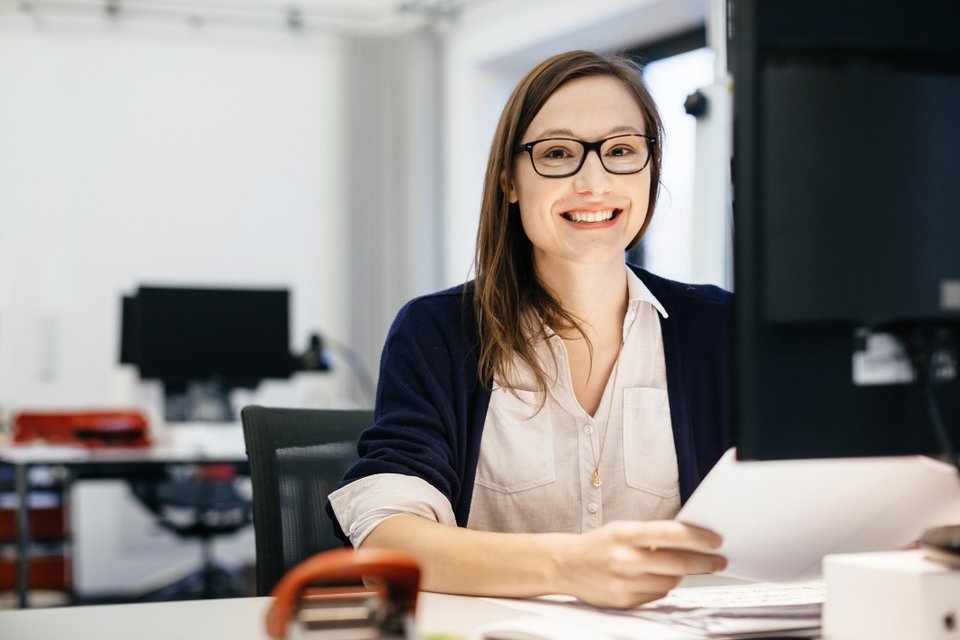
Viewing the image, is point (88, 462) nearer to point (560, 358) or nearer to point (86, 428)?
point (86, 428)

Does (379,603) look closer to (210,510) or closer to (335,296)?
(210,510)

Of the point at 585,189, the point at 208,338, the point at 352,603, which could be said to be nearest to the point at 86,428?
the point at 208,338

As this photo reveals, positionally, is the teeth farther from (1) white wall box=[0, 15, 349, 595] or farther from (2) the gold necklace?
(1) white wall box=[0, 15, 349, 595]

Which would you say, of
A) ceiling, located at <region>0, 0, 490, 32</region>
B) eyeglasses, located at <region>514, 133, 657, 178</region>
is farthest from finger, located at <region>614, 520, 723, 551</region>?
ceiling, located at <region>0, 0, 490, 32</region>

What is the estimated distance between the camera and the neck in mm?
1471

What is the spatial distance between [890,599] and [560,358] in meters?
0.68

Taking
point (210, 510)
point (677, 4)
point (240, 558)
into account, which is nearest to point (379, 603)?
point (210, 510)

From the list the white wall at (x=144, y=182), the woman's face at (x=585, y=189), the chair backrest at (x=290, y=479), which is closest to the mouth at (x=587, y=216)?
the woman's face at (x=585, y=189)

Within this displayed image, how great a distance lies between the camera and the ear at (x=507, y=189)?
4.83ft

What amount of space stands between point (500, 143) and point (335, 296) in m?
4.78

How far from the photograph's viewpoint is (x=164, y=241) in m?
5.78

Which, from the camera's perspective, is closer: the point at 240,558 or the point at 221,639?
the point at 221,639

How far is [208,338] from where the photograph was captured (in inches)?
163

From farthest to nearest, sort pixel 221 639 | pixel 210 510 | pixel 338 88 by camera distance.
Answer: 1. pixel 338 88
2. pixel 210 510
3. pixel 221 639
